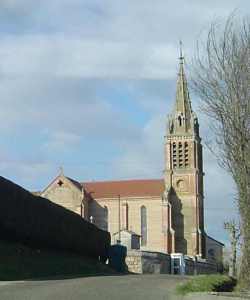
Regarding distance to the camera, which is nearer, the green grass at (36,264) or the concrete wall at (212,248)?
the green grass at (36,264)

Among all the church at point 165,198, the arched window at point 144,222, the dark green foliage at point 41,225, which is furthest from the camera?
the arched window at point 144,222

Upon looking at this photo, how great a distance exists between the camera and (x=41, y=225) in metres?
34.2

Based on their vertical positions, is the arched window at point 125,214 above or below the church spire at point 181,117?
below

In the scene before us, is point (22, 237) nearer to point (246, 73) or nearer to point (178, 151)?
point (246, 73)

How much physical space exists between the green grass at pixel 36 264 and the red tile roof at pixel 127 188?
82717mm

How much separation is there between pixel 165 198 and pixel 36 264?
90.1 meters

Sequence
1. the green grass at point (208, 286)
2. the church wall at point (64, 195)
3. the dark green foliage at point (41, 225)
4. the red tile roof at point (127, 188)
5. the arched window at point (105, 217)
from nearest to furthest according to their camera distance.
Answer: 1. the green grass at point (208, 286)
2. the dark green foliage at point (41, 225)
3. the church wall at point (64, 195)
4. the red tile roof at point (127, 188)
5. the arched window at point (105, 217)

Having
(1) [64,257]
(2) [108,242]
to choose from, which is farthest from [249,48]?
(2) [108,242]

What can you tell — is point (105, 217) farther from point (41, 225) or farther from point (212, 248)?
point (41, 225)

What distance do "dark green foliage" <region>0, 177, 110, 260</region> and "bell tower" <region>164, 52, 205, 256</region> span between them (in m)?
75.2

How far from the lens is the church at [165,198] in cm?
11900

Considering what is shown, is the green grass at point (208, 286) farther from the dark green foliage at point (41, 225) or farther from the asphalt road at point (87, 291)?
the dark green foliage at point (41, 225)

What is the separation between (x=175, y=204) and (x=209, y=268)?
148 feet

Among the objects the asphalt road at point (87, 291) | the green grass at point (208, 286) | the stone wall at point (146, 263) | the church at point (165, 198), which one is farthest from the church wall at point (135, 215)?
the asphalt road at point (87, 291)
